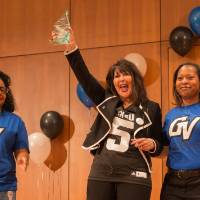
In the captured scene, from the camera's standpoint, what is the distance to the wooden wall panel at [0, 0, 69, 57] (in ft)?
15.2

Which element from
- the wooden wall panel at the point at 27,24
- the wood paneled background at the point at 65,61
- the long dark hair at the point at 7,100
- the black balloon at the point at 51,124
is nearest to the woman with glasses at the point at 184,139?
the long dark hair at the point at 7,100

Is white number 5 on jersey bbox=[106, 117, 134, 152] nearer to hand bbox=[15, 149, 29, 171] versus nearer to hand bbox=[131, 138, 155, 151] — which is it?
hand bbox=[131, 138, 155, 151]

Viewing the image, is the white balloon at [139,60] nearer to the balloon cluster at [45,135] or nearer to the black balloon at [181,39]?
the black balloon at [181,39]

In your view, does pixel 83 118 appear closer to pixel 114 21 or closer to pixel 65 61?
pixel 65 61

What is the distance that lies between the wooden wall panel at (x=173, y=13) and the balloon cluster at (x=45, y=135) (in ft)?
4.61

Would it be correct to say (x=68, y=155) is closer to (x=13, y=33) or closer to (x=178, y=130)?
(x=13, y=33)

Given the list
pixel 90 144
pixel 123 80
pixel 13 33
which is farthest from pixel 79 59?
pixel 13 33

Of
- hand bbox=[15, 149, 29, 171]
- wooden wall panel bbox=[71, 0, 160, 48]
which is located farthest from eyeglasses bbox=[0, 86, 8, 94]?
wooden wall panel bbox=[71, 0, 160, 48]

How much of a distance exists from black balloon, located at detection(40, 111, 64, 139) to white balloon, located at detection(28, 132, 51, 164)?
→ 9 centimetres

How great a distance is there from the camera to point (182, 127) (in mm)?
2197

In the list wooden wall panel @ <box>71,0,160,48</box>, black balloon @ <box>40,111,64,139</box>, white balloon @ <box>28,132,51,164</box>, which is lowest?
white balloon @ <box>28,132,51,164</box>

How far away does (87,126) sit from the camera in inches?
169

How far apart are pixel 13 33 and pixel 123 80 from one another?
2938 mm

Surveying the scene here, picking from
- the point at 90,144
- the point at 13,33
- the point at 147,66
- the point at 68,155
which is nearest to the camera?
the point at 90,144
